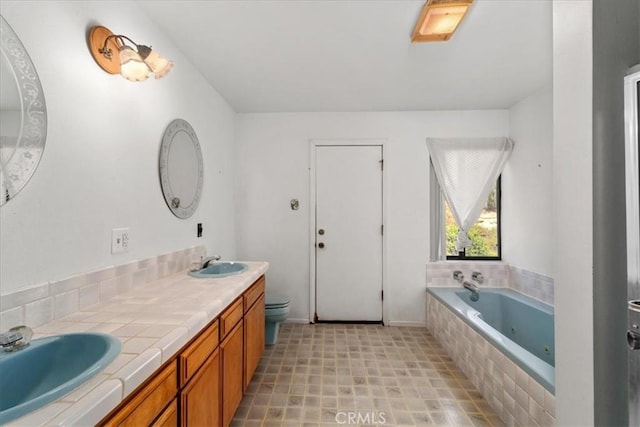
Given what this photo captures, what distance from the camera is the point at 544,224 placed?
2436 millimetres

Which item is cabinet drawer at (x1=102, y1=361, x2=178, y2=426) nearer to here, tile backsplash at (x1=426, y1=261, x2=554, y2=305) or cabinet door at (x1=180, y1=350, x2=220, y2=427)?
cabinet door at (x1=180, y1=350, x2=220, y2=427)

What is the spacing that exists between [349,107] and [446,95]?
0.97m

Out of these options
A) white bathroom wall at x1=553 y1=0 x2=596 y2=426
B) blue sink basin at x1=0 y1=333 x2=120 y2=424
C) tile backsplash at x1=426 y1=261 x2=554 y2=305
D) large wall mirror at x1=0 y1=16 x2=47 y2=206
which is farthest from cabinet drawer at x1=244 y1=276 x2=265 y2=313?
tile backsplash at x1=426 y1=261 x2=554 y2=305

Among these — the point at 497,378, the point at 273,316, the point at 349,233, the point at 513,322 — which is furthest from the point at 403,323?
the point at 273,316

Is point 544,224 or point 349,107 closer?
point 544,224

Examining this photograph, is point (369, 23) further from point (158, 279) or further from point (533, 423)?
point (533, 423)

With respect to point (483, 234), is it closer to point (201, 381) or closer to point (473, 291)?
point (473, 291)

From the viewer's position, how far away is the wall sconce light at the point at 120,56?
1.25 meters

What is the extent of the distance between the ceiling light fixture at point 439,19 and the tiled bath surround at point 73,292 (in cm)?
213

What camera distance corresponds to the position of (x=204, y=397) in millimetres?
1172

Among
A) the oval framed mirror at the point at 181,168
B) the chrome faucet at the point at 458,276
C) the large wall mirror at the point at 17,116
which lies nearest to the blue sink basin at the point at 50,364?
the large wall mirror at the point at 17,116

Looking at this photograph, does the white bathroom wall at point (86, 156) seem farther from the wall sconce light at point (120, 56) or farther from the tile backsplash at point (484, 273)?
the tile backsplash at point (484, 273)

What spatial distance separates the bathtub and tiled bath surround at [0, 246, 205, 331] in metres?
2.20

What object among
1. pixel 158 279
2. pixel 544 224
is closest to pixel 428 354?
pixel 544 224
